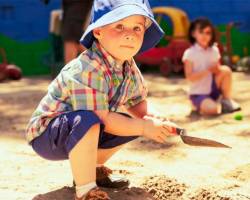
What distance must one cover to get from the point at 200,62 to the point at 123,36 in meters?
2.10

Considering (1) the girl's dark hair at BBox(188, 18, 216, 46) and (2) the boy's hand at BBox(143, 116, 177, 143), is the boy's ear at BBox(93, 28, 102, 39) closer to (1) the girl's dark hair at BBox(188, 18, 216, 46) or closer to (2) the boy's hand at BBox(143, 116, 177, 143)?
(2) the boy's hand at BBox(143, 116, 177, 143)

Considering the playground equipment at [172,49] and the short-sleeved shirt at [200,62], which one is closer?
the short-sleeved shirt at [200,62]

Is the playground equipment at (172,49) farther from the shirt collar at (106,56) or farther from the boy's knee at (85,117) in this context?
the boy's knee at (85,117)

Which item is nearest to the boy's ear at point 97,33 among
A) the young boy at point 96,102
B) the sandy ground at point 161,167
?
the young boy at point 96,102

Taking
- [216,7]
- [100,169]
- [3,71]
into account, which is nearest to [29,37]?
[3,71]

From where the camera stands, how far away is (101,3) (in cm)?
190

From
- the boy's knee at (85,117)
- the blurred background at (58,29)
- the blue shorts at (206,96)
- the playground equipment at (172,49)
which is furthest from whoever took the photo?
the blurred background at (58,29)

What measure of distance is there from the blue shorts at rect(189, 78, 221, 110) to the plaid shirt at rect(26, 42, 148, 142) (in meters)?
1.84

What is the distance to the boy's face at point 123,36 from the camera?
74.3 inches

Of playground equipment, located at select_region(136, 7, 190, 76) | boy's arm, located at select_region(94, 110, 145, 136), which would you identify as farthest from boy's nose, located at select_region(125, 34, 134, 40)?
playground equipment, located at select_region(136, 7, 190, 76)

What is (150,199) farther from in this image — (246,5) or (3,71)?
(246,5)

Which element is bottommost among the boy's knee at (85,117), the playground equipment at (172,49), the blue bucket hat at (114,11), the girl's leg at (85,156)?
the playground equipment at (172,49)

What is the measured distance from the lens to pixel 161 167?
8.15ft

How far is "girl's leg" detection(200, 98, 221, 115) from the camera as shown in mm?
3758
